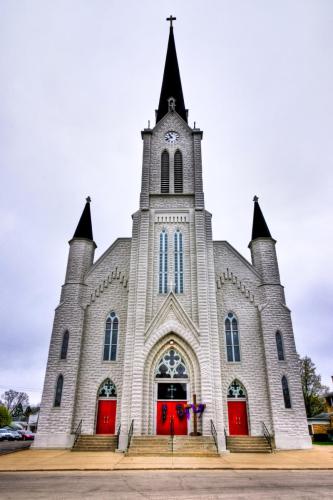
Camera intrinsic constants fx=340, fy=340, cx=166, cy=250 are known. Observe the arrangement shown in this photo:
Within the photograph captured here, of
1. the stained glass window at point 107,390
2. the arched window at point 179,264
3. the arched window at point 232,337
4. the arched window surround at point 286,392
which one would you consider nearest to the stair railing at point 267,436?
the arched window surround at point 286,392

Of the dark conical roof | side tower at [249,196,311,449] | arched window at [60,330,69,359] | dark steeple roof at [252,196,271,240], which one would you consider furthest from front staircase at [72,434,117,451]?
the dark conical roof

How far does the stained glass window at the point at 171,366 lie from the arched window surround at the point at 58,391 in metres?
5.45

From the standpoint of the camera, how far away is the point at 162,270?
21.9m

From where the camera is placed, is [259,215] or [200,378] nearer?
[200,378]

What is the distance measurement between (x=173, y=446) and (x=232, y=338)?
7607 millimetres

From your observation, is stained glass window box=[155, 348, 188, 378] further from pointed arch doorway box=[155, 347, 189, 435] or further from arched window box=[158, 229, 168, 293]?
arched window box=[158, 229, 168, 293]

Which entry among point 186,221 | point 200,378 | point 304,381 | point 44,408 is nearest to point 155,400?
point 200,378

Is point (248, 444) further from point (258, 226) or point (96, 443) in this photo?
point (258, 226)

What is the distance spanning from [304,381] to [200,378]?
28.3 metres

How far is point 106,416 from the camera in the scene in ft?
64.3

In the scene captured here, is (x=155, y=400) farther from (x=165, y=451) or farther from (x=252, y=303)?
(x=252, y=303)

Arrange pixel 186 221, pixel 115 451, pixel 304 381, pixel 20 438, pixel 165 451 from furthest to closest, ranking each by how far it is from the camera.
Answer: pixel 304 381 < pixel 20 438 < pixel 186 221 < pixel 115 451 < pixel 165 451

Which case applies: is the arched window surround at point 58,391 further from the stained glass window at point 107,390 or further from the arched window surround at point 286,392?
the arched window surround at point 286,392

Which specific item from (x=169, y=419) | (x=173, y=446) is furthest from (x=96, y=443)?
(x=173, y=446)
